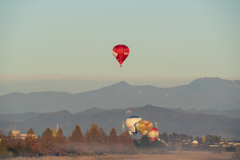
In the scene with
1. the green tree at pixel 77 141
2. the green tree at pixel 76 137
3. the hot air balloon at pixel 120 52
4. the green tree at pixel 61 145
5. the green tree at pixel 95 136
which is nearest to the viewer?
the hot air balloon at pixel 120 52

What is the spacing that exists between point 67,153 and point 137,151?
44.9 metres

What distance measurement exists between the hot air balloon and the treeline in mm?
32714

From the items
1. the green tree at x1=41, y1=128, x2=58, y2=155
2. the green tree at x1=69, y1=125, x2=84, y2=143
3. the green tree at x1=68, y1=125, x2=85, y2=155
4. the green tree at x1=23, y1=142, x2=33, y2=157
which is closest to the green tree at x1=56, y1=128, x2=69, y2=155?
the green tree at x1=41, y1=128, x2=58, y2=155

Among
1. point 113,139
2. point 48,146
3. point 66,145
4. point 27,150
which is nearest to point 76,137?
point 66,145

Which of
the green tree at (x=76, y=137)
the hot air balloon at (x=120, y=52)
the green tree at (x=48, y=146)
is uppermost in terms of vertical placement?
the hot air balloon at (x=120, y=52)

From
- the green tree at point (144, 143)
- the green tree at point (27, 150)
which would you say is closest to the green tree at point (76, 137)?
the green tree at point (27, 150)

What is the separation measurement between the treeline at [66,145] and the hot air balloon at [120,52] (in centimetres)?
3271

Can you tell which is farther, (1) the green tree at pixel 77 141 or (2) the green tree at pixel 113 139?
(2) the green tree at pixel 113 139

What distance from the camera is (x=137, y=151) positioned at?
176m

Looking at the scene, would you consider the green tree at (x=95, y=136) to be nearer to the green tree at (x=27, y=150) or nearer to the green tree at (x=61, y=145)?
the green tree at (x=61, y=145)

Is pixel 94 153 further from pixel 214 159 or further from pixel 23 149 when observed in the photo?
pixel 214 159

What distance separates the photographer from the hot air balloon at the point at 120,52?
124 metres

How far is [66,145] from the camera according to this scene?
139 m

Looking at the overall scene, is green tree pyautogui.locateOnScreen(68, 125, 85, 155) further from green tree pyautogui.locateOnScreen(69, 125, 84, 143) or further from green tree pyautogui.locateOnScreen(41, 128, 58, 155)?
green tree pyautogui.locateOnScreen(41, 128, 58, 155)
